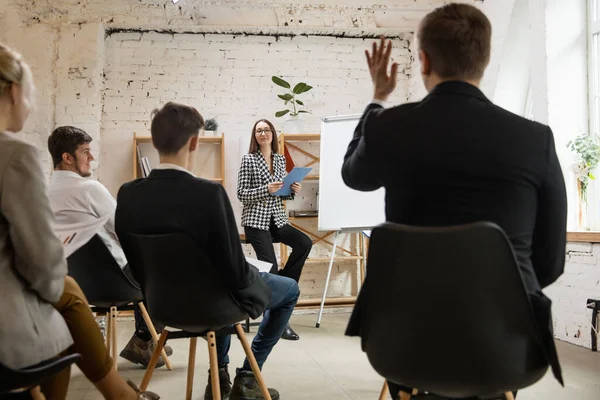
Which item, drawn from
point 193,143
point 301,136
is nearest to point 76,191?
point 193,143

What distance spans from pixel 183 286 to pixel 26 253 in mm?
589

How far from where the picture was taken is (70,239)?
2309 millimetres

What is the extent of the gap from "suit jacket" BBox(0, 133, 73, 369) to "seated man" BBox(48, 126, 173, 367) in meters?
1.28

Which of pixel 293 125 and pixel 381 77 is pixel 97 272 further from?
pixel 293 125

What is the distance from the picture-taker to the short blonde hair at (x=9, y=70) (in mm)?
1316

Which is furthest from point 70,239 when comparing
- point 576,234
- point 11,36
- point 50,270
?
point 11,36

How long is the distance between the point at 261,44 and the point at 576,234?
11.0 feet

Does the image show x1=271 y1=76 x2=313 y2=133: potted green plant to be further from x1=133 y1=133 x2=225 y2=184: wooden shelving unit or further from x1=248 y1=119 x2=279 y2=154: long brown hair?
x1=133 y1=133 x2=225 y2=184: wooden shelving unit

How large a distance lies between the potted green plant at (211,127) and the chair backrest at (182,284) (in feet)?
10.9

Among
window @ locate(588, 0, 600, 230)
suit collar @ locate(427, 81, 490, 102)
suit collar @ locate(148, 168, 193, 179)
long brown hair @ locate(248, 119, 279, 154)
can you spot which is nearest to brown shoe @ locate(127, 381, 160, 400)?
suit collar @ locate(148, 168, 193, 179)

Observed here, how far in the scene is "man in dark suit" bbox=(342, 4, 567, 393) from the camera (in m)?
1.14

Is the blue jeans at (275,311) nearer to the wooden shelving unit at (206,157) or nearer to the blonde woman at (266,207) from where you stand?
the blonde woman at (266,207)

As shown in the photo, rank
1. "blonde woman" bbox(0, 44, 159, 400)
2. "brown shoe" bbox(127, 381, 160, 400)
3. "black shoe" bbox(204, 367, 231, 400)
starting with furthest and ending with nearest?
"black shoe" bbox(204, 367, 231, 400) < "brown shoe" bbox(127, 381, 160, 400) < "blonde woman" bbox(0, 44, 159, 400)

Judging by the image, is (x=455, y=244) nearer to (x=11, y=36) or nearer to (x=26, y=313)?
(x=26, y=313)
